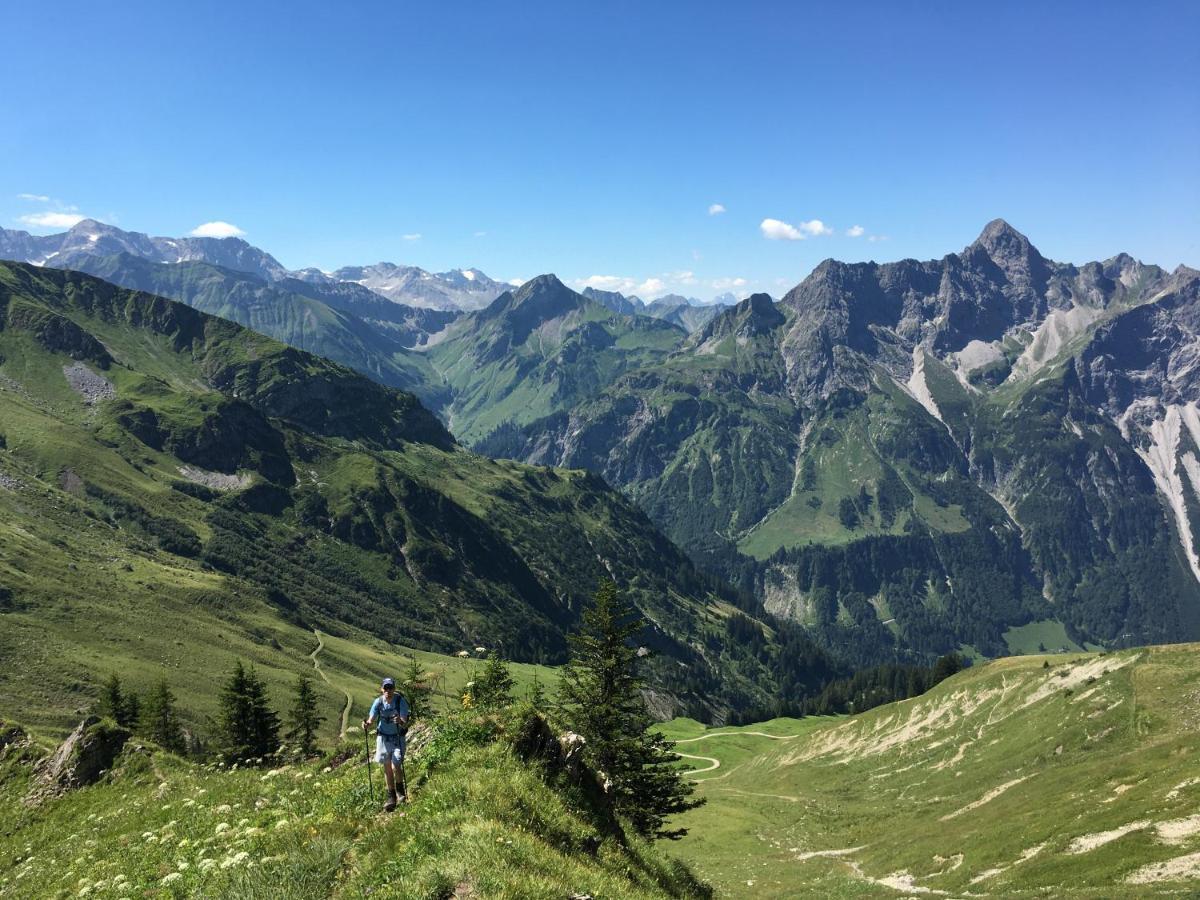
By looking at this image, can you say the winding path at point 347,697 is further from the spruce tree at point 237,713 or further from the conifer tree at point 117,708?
the spruce tree at point 237,713

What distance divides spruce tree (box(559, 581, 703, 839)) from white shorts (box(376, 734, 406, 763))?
23195mm

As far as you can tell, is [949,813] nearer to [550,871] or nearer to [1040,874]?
[1040,874]

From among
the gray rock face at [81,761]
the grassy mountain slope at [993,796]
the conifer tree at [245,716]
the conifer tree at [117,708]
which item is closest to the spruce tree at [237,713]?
the conifer tree at [245,716]

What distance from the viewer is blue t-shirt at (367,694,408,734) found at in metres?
16.1

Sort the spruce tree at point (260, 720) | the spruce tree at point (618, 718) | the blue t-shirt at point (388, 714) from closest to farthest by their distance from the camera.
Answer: the blue t-shirt at point (388, 714), the spruce tree at point (618, 718), the spruce tree at point (260, 720)

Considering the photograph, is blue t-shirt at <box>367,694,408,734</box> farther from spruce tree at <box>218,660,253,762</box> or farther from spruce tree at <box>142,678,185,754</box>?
spruce tree at <box>142,678,185,754</box>

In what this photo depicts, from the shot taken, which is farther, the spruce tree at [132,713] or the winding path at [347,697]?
the winding path at [347,697]

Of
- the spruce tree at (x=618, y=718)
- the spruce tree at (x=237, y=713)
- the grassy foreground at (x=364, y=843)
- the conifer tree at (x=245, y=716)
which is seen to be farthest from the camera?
the spruce tree at (x=237, y=713)

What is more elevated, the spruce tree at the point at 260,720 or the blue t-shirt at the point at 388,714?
the blue t-shirt at the point at 388,714

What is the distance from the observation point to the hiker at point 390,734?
15.7 meters

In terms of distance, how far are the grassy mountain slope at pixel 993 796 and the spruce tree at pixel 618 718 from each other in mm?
16648


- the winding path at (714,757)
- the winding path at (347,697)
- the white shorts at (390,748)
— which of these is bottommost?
the winding path at (714,757)

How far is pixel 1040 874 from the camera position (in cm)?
3869

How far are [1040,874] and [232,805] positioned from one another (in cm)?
4182
